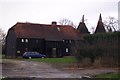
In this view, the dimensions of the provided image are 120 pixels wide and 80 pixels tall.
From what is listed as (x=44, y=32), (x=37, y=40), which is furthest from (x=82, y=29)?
(x=37, y=40)

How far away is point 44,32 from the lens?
254 ft

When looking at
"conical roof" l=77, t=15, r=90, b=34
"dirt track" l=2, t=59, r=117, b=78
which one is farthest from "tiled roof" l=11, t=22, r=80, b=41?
"dirt track" l=2, t=59, r=117, b=78

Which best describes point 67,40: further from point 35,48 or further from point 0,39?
point 0,39

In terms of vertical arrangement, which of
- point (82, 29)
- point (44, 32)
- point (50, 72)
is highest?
point (82, 29)

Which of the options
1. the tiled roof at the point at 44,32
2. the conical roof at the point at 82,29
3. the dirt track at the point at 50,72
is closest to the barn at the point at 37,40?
the tiled roof at the point at 44,32

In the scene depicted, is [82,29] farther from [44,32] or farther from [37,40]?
[37,40]

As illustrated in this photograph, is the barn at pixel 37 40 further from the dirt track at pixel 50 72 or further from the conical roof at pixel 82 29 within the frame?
the dirt track at pixel 50 72

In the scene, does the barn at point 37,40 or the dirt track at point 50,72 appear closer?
the dirt track at point 50,72

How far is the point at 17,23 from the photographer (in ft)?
252

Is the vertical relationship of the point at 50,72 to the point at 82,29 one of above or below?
below

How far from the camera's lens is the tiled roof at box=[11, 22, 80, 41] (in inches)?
2913

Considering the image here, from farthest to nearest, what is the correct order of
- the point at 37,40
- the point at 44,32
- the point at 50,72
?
the point at 44,32
the point at 37,40
the point at 50,72

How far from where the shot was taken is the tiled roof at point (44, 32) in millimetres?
74000

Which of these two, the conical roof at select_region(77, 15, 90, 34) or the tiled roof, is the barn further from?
the conical roof at select_region(77, 15, 90, 34)
